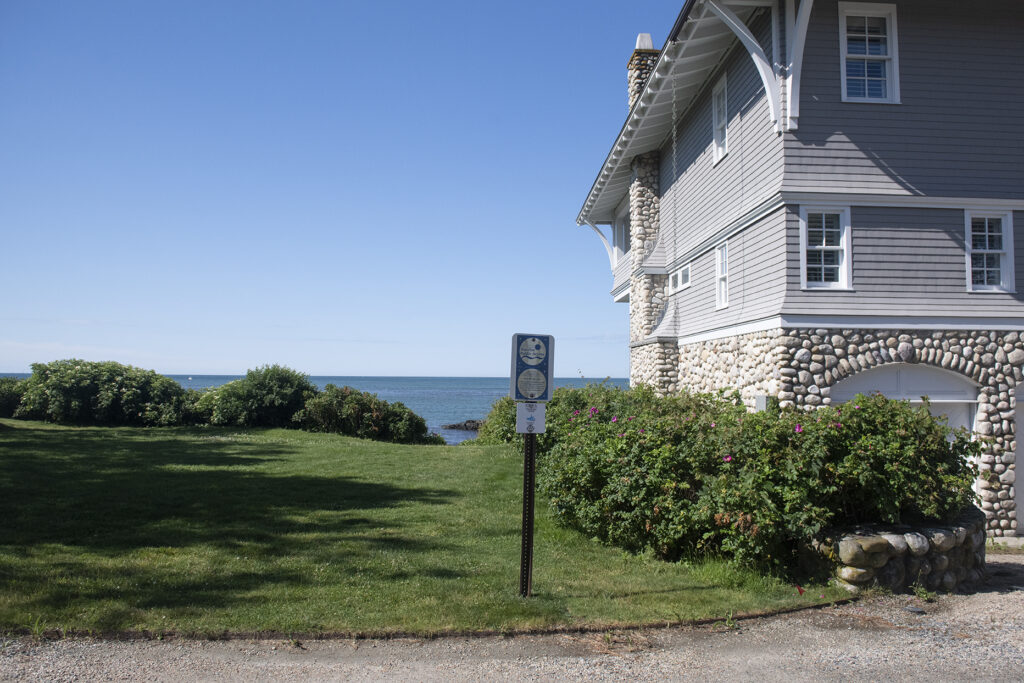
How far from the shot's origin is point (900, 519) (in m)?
7.81

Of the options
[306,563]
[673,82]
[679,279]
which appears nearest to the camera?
[306,563]

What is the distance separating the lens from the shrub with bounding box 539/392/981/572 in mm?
7301

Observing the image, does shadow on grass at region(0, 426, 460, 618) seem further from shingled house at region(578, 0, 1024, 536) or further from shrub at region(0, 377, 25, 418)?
shrub at region(0, 377, 25, 418)

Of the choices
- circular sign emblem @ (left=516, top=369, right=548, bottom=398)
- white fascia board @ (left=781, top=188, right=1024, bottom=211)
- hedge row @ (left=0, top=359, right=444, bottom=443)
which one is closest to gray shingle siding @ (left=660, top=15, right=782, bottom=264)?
white fascia board @ (left=781, top=188, right=1024, bottom=211)

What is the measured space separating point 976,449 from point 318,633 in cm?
697

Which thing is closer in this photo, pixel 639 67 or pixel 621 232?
pixel 639 67

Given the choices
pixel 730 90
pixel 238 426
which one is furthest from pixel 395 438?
pixel 730 90

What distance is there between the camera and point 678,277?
1819 cm

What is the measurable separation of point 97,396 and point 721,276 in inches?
849

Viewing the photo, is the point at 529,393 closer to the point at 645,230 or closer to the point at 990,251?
the point at 990,251

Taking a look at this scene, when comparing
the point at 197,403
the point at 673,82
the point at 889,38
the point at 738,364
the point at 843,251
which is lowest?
the point at 197,403

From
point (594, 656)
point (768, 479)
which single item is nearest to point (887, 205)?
point (768, 479)

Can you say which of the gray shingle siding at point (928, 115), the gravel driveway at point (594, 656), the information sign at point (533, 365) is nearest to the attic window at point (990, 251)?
the gray shingle siding at point (928, 115)

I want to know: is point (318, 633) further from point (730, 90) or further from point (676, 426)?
point (730, 90)
